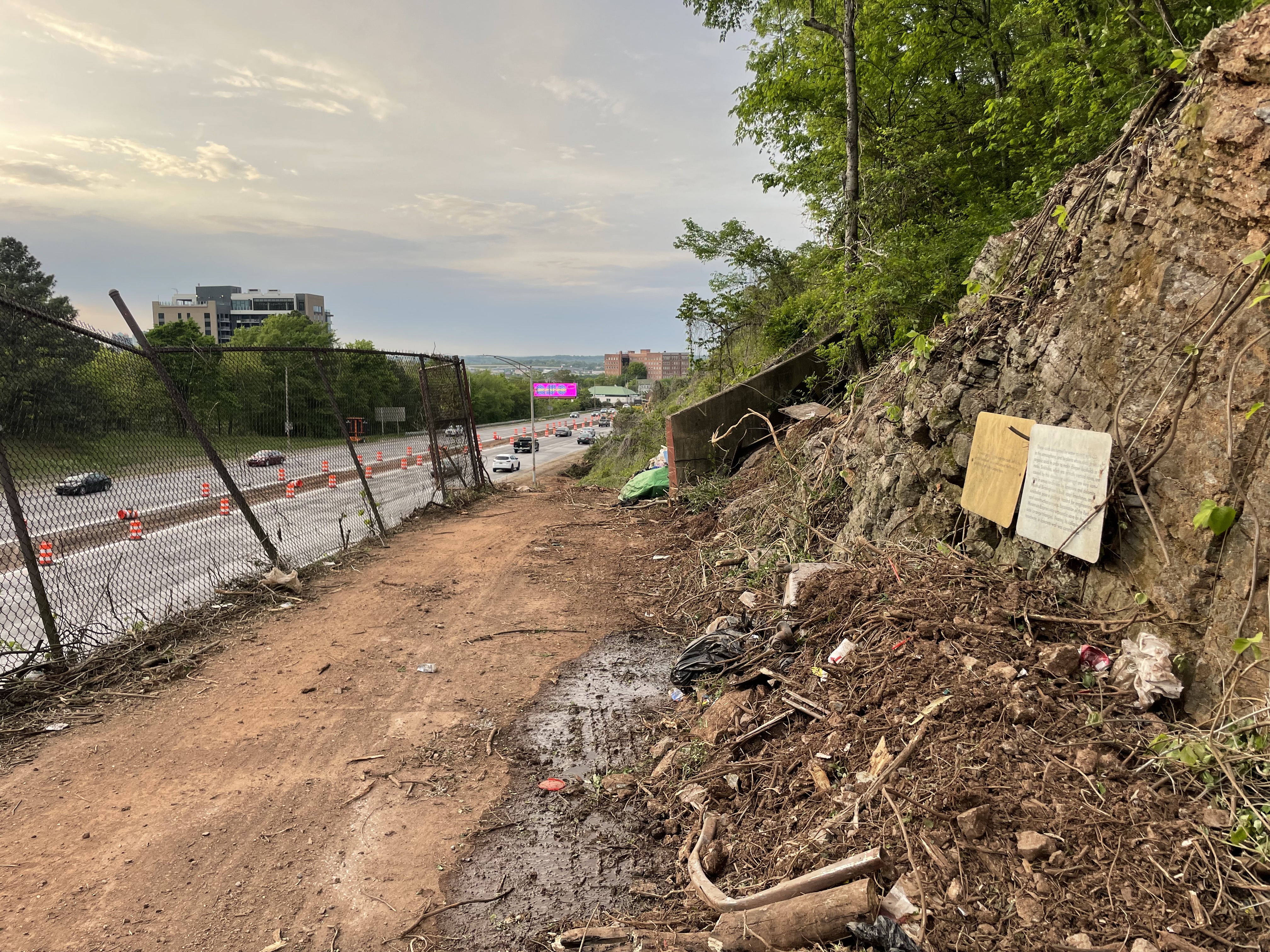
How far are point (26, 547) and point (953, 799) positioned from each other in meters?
5.87

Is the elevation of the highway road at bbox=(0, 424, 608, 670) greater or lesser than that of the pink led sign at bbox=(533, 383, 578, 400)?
lesser

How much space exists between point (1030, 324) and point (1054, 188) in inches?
49.8

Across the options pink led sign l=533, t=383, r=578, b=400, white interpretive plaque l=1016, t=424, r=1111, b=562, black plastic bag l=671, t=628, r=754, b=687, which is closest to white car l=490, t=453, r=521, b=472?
pink led sign l=533, t=383, r=578, b=400

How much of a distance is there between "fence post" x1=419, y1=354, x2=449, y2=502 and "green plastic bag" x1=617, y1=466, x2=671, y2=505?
3.60m

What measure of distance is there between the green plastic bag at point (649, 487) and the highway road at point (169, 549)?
481cm

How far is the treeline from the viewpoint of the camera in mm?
8703

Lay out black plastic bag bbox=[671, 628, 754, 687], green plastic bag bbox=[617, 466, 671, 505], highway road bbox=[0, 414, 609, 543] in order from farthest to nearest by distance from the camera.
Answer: green plastic bag bbox=[617, 466, 671, 505] < black plastic bag bbox=[671, 628, 754, 687] < highway road bbox=[0, 414, 609, 543]

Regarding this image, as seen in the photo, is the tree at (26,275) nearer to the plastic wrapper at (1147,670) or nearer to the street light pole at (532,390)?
the street light pole at (532,390)

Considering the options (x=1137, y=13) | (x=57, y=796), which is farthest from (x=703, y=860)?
(x=1137, y=13)

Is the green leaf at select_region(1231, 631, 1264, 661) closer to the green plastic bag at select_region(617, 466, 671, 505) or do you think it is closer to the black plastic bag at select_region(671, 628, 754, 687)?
the black plastic bag at select_region(671, 628, 754, 687)

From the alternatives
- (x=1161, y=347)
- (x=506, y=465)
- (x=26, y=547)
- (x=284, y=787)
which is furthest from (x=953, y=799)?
(x=506, y=465)

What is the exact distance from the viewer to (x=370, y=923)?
9.33ft

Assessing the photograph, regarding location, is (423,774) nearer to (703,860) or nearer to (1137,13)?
(703,860)

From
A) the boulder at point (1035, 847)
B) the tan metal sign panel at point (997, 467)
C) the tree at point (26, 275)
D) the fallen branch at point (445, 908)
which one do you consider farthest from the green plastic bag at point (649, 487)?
the tree at point (26, 275)
